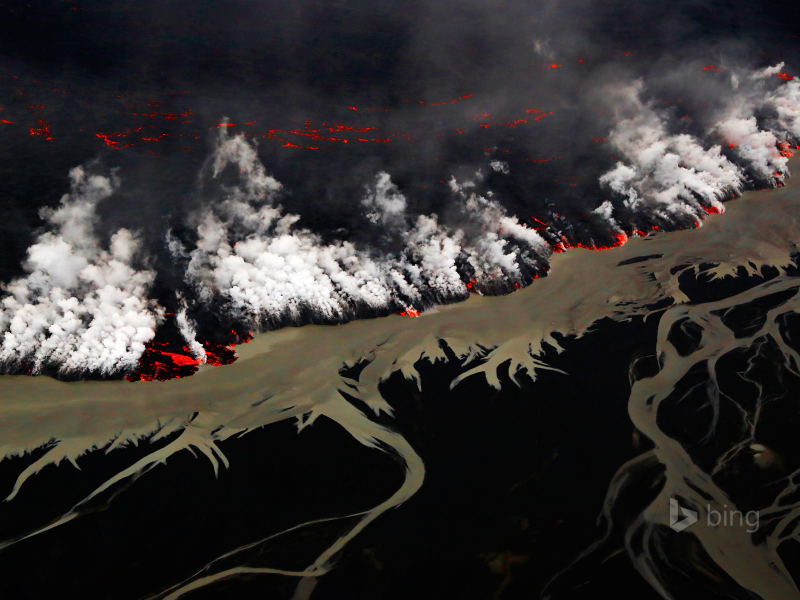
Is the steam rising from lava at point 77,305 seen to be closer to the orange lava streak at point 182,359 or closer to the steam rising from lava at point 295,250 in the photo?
the steam rising from lava at point 295,250

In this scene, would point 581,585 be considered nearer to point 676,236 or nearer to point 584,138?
point 676,236

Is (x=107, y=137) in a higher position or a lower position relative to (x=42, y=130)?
lower

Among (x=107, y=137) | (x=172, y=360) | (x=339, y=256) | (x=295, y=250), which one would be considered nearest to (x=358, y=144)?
(x=339, y=256)

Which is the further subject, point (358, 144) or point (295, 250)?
point (358, 144)

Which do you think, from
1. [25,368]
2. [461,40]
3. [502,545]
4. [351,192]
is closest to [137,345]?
[25,368]

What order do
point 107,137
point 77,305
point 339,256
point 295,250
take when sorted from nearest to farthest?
point 77,305, point 295,250, point 339,256, point 107,137

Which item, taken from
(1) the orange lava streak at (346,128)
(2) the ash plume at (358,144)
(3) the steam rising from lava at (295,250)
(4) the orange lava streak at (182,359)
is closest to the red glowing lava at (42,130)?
(2) the ash plume at (358,144)

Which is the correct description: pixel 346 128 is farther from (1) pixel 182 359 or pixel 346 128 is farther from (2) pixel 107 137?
(1) pixel 182 359
